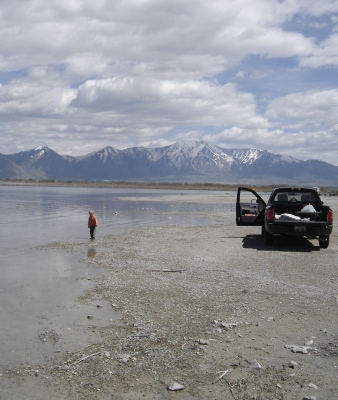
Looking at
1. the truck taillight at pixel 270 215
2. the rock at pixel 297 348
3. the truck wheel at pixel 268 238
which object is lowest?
the rock at pixel 297 348

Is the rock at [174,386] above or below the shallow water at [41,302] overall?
above

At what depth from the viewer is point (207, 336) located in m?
7.21

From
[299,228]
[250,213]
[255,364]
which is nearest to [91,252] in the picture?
[250,213]

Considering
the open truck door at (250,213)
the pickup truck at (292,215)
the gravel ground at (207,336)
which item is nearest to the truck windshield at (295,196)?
the pickup truck at (292,215)

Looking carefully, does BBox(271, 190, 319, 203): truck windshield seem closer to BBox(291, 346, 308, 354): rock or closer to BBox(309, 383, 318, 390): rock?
BBox(291, 346, 308, 354): rock

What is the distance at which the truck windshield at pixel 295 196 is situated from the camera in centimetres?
1856

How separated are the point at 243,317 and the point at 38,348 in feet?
11.4

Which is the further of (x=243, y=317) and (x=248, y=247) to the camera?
(x=248, y=247)

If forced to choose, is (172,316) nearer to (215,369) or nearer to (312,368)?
(215,369)

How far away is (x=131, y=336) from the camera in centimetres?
A: 729

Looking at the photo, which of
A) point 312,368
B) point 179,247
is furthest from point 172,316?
point 179,247

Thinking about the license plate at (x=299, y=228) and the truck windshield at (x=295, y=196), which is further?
the truck windshield at (x=295, y=196)

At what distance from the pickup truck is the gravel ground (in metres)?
2.37

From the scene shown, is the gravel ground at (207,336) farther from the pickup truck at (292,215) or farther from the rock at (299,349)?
the pickup truck at (292,215)
